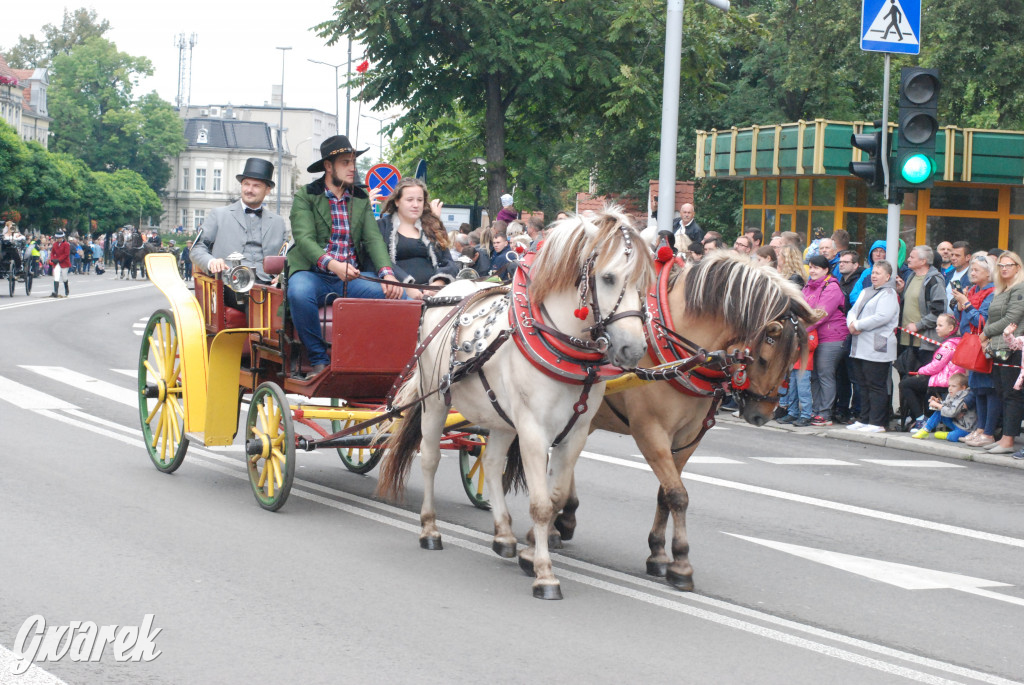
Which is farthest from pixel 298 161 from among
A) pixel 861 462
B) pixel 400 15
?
pixel 861 462

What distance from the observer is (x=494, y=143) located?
26344 millimetres

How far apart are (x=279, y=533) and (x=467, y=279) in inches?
76.1

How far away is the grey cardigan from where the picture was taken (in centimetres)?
1356

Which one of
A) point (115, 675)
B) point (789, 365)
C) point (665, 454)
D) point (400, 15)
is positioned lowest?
point (115, 675)

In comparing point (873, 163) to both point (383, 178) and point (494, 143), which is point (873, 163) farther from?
point (494, 143)

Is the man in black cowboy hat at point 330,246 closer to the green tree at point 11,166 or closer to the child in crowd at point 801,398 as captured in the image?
the child in crowd at point 801,398

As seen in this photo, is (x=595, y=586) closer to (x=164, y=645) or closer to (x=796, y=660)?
(x=796, y=660)

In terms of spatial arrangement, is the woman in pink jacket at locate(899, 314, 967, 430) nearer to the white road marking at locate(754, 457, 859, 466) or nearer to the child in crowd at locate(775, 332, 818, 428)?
the child in crowd at locate(775, 332, 818, 428)

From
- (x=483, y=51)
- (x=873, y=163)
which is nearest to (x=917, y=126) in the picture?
(x=873, y=163)

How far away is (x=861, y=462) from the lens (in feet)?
39.2

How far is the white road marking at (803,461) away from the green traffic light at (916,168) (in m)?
3.05

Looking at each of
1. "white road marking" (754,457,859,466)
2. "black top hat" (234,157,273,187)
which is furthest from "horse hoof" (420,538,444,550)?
"white road marking" (754,457,859,466)

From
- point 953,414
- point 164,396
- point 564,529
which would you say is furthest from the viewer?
point 953,414

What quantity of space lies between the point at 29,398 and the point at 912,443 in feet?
29.4
